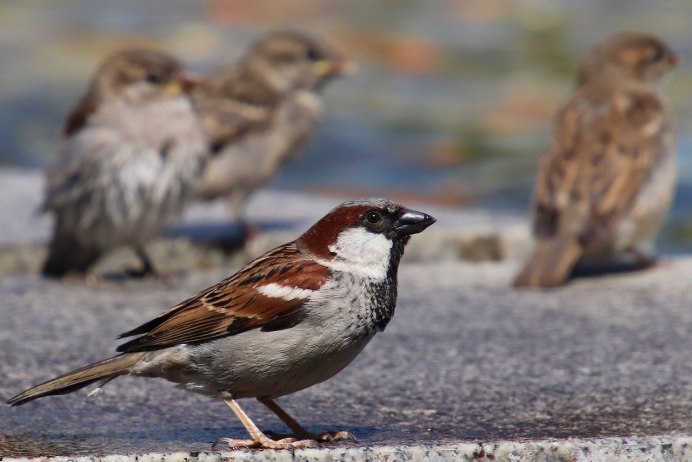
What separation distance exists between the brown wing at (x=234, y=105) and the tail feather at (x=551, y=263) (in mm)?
2099

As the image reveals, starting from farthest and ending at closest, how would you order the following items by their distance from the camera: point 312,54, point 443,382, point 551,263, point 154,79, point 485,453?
point 312,54, point 154,79, point 551,263, point 443,382, point 485,453

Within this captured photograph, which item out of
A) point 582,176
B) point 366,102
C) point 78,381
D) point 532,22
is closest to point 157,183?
point 582,176

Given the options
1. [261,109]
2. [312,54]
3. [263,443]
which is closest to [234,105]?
[261,109]

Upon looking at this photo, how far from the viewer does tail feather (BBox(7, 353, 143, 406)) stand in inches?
132

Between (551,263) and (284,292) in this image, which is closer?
→ (284,292)

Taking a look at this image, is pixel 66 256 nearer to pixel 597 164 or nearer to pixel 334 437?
pixel 597 164

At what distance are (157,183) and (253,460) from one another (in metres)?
3.10

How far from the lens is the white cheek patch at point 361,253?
11.3 ft

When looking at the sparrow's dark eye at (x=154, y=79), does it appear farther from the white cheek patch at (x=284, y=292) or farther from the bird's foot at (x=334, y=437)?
the bird's foot at (x=334, y=437)

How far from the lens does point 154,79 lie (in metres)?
6.40

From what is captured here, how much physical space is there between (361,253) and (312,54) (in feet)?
15.1

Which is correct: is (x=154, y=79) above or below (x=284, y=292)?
above

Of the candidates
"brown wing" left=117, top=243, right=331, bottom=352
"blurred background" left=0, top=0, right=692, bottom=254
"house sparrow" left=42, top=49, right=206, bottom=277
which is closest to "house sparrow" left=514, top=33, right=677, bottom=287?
"house sparrow" left=42, top=49, right=206, bottom=277

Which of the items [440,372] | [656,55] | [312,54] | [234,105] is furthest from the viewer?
[312,54]
